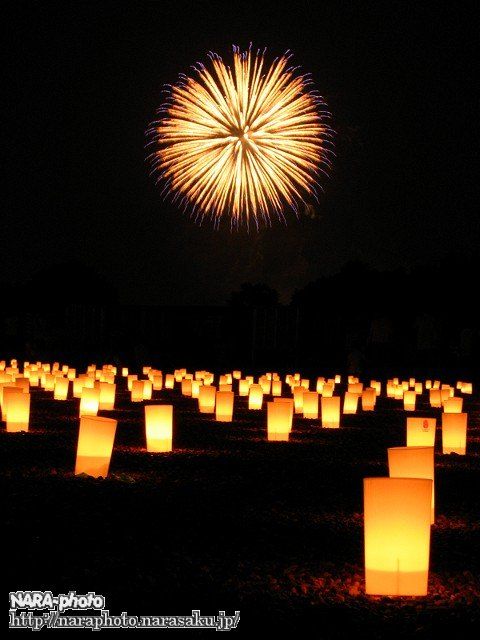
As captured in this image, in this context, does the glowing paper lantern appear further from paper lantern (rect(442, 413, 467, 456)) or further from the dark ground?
paper lantern (rect(442, 413, 467, 456))

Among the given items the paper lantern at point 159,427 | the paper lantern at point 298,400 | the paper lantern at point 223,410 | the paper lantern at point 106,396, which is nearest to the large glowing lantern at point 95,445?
the paper lantern at point 159,427

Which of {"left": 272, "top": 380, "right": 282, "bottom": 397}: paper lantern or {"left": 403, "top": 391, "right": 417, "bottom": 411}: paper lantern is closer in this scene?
{"left": 403, "top": 391, "right": 417, "bottom": 411}: paper lantern

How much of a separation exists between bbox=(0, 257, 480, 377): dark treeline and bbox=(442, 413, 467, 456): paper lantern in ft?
85.4

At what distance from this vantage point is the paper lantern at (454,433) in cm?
1897

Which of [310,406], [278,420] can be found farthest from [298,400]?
[278,420]

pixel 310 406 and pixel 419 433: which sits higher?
pixel 310 406

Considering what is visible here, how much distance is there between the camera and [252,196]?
3478 cm

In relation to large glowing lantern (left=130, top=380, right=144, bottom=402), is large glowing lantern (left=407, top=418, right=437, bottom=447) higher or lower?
lower

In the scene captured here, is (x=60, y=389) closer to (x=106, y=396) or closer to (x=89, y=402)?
(x=106, y=396)

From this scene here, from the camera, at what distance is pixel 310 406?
85.7ft

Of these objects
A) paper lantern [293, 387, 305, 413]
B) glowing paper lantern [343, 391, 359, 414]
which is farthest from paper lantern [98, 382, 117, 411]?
glowing paper lantern [343, 391, 359, 414]

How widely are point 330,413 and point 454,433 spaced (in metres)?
4.98

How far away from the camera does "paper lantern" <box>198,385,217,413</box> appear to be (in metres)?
27.3

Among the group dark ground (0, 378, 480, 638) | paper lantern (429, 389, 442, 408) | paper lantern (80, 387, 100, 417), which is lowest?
dark ground (0, 378, 480, 638)
